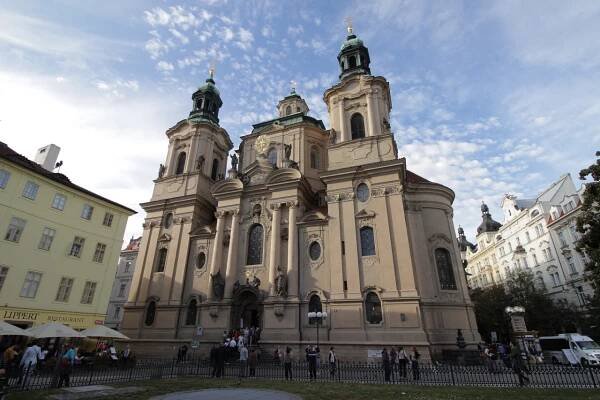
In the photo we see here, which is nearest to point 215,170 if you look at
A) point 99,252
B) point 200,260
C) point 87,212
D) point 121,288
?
point 200,260

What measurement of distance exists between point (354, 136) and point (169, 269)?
64.4 ft

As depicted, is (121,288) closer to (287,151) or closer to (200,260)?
(200,260)

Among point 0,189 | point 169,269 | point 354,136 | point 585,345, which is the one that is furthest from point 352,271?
point 0,189

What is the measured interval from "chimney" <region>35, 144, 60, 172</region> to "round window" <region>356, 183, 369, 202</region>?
2647cm

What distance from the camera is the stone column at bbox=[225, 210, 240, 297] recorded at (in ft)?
85.7

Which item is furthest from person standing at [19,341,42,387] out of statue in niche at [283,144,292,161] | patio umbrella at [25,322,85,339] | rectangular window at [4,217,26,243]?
statue in niche at [283,144,292,161]

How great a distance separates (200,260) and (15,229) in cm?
1264

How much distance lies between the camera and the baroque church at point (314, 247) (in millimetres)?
22188

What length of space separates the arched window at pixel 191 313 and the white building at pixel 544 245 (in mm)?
35136

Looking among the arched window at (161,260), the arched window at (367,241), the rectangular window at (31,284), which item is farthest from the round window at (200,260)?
the arched window at (367,241)

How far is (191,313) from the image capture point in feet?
89.5

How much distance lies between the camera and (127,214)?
95.2ft

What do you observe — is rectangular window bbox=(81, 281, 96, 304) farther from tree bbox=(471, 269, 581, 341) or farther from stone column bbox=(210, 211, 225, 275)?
tree bbox=(471, 269, 581, 341)

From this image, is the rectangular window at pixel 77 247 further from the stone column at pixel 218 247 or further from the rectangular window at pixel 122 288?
the rectangular window at pixel 122 288
